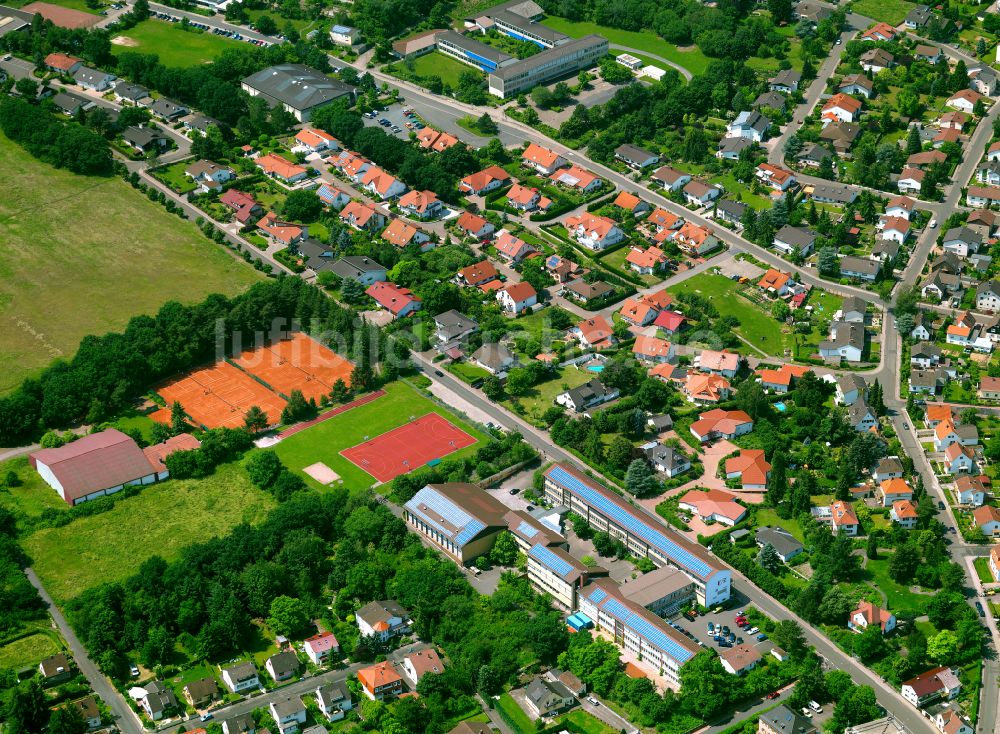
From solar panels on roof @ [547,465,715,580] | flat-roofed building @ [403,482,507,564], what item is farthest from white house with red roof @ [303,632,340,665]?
solar panels on roof @ [547,465,715,580]

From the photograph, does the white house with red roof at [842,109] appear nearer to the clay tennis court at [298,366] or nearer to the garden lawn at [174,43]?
the clay tennis court at [298,366]

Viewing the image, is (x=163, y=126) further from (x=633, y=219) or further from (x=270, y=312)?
(x=633, y=219)

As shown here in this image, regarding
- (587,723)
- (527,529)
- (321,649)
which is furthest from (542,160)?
(587,723)

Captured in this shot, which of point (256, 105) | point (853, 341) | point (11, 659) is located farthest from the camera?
point (256, 105)

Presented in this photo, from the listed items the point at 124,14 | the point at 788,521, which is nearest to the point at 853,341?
the point at 788,521

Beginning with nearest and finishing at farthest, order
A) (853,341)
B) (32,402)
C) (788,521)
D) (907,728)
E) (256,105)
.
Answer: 1. (907,728)
2. (788,521)
3. (32,402)
4. (853,341)
5. (256,105)

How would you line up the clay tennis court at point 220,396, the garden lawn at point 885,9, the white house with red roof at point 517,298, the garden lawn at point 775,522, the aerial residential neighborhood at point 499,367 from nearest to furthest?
1. the aerial residential neighborhood at point 499,367
2. the garden lawn at point 775,522
3. the clay tennis court at point 220,396
4. the white house with red roof at point 517,298
5. the garden lawn at point 885,9

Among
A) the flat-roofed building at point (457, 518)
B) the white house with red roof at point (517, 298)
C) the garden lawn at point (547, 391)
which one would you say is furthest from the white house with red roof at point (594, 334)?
the flat-roofed building at point (457, 518)

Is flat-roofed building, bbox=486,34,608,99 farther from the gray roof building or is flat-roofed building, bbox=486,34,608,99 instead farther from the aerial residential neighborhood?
the gray roof building
